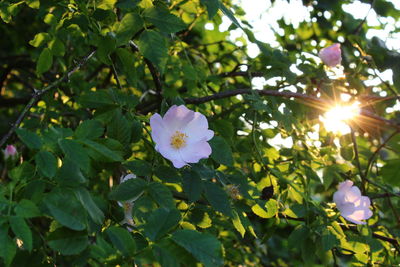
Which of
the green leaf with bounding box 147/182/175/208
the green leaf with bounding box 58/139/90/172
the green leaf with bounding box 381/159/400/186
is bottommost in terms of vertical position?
the green leaf with bounding box 58/139/90/172

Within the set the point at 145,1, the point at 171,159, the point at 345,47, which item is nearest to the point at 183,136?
the point at 171,159

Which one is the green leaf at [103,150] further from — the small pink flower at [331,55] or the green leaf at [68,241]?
the small pink flower at [331,55]

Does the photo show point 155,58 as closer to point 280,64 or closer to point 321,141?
point 280,64

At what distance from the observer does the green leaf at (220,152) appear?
117 cm

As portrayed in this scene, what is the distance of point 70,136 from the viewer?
97 cm

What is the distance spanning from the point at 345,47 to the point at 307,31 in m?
0.36

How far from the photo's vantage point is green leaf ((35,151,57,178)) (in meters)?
0.87


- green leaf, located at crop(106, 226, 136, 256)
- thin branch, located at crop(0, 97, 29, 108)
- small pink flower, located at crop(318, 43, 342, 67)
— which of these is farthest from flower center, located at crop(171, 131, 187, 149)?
thin branch, located at crop(0, 97, 29, 108)

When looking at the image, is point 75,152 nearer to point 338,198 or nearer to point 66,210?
point 66,210

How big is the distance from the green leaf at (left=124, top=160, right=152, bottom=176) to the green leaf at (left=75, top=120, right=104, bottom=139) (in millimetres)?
134

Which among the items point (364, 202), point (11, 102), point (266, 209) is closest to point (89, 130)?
point (266, 209)

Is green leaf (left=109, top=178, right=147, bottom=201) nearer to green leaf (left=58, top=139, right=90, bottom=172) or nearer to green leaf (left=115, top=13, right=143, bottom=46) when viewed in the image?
green leaf (left=58, top=139, right=90, bottom=172)

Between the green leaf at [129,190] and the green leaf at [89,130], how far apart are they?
11 centimetres

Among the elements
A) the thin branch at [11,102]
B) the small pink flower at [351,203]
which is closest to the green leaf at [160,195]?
the small pink flower at [351,203]
